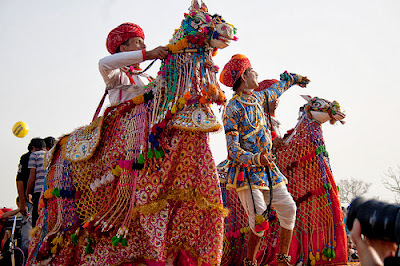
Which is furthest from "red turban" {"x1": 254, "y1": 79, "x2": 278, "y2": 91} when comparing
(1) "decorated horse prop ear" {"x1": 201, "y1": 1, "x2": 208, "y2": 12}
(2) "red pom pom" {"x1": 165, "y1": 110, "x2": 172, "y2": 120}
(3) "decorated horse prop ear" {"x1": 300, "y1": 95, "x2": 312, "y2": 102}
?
(2) "red pom pom" {"x1": 165, "y1": 110, "x2": 172, "y2": 120}

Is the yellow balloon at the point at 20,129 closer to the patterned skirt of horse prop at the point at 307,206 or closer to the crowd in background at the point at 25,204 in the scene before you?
the crowd in background at the point at 25,204

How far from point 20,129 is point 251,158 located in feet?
17.7

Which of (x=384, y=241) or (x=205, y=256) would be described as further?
(x=205, y=256)

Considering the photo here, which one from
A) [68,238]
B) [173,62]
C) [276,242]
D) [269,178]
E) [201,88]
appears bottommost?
[276,242]

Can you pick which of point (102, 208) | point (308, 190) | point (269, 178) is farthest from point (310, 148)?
point (102, 208)

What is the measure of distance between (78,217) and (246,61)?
2.40 meters

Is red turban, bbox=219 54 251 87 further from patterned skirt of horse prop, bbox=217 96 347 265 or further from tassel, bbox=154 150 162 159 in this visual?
patterned skirt of horse prop, bbox=217 96 347 265

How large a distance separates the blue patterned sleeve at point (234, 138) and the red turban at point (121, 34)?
1464 millimetres

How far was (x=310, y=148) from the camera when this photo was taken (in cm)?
557

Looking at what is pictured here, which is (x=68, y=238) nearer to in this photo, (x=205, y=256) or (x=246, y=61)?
(x=205, y=256)

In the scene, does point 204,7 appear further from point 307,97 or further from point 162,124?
point 307,97

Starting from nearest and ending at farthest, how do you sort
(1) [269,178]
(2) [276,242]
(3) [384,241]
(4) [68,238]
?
(3) [384,241], (1) [269,178], (4) [68,238], (2) [276,242]

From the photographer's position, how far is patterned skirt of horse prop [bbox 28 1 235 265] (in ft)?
14.0

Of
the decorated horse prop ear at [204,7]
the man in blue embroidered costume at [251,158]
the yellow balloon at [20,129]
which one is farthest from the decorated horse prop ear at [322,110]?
the yellow balloon at [20,129]
